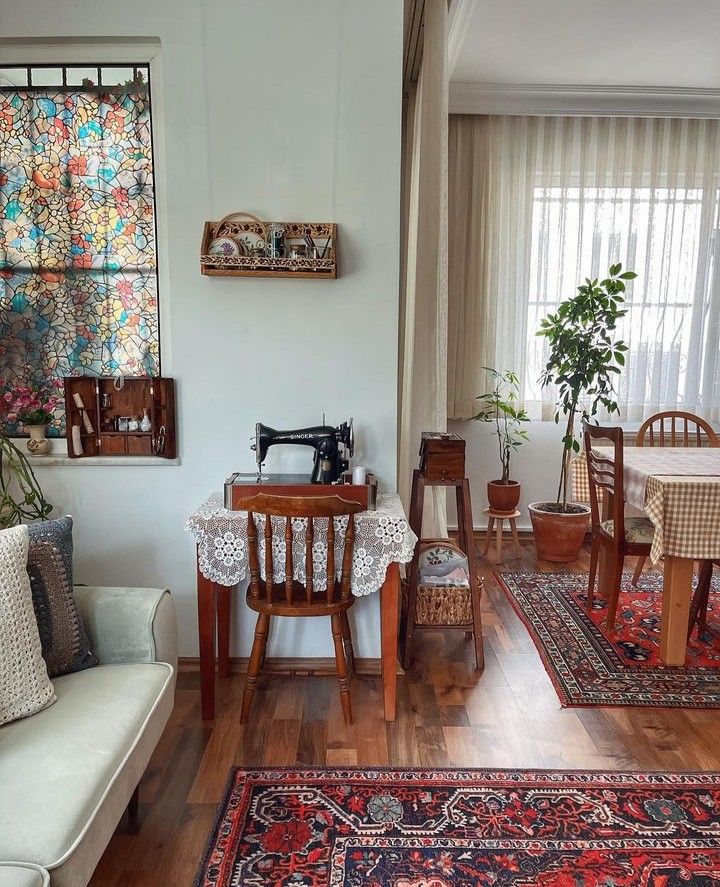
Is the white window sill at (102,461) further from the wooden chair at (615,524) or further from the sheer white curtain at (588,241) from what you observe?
the sheer white curtain at (588,241)

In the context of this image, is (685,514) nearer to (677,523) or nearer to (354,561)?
(677,523)

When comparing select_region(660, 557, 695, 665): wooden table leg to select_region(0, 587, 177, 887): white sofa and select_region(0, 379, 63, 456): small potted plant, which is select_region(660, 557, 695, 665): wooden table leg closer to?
select_region(0, 587, 177, 887): white sofa

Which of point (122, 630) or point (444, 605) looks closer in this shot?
point (122, 630)

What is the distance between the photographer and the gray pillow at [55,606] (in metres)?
1.74

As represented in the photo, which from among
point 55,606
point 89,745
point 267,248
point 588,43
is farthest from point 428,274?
point 89,745

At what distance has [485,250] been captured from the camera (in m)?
4.40

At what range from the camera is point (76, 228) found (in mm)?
2604

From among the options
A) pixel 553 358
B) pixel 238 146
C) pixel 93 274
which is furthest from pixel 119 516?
pixel 553 358

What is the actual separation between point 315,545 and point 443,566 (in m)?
0.84

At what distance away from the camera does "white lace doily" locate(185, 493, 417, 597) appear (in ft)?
7.41

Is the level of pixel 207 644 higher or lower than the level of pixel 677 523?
lower

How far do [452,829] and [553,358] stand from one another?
2876 millimetres

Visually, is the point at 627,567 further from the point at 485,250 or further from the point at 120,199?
the point at 120,199

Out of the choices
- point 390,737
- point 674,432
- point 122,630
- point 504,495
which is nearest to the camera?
point 122,630
